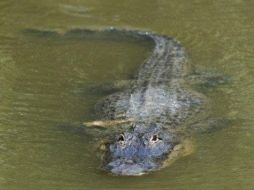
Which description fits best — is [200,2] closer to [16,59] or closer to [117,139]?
[16,59]

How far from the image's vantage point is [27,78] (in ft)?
26.9

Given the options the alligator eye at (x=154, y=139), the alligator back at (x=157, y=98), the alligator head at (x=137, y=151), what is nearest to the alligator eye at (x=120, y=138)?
the alligator head at (x=137, y=151)

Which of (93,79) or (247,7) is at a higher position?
(247,7)

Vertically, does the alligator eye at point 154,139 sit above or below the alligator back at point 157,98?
below

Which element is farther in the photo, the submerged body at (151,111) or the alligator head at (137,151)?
the submerged body at (151,111)

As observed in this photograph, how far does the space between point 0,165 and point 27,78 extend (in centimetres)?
221

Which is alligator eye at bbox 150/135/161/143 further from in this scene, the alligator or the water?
the water

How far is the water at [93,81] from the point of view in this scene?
5.91m

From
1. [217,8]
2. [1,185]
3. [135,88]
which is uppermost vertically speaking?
[217,8]

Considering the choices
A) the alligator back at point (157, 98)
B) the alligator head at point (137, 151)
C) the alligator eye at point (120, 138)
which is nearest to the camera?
the alligator head at point (137, 151)

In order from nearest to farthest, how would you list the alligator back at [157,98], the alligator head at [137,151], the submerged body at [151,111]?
the alligator head at [137,151] → the submerged body at [151,111] → the alligator back at [157,98]

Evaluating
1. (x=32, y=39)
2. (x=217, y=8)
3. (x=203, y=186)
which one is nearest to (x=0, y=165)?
(x=203, y=186)

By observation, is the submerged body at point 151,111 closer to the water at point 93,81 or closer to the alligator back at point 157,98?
the alligator back at point 157,98

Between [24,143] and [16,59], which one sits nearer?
[24,143]
